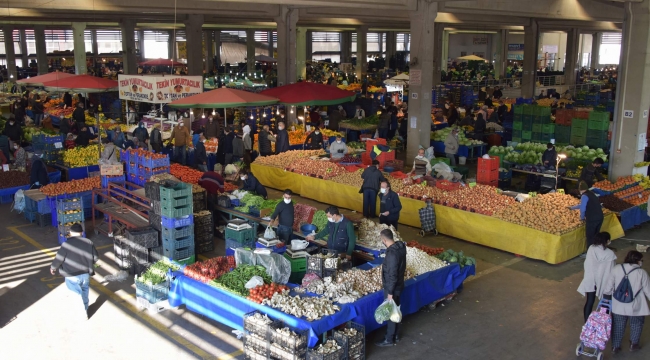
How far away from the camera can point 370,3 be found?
756 inches

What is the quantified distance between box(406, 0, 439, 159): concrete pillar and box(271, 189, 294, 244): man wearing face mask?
10.1 metres

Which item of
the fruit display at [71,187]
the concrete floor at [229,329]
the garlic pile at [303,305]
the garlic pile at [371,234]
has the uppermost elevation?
the fruit display at [71,187]

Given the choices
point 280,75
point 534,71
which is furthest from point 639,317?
point 534,71

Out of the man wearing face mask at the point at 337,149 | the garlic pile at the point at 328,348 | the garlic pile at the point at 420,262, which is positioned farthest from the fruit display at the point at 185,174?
the garlic pile at the point at 328,348

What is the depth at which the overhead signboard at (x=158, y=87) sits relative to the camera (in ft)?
52.5

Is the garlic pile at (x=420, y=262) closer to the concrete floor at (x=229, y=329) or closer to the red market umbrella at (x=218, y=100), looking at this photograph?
the concrete floor at (x=229, y=329)

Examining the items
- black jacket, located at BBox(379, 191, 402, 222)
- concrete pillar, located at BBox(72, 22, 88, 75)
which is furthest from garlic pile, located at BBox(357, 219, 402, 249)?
concrete pillar, located at BBox(72, 22, 88, 75)

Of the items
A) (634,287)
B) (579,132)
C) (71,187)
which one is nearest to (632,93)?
(579,132)

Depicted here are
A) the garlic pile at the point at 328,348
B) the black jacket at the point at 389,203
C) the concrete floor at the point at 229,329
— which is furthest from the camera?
the black jacket at the point at 389,203

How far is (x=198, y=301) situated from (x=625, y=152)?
12.4m

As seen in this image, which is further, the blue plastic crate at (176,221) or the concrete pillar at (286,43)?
the concrete pillar at (286,43)

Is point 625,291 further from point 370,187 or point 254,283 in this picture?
point 370,187

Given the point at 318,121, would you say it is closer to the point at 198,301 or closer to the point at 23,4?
the point at 23,4

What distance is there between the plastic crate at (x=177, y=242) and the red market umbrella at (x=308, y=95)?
30.1 ft
